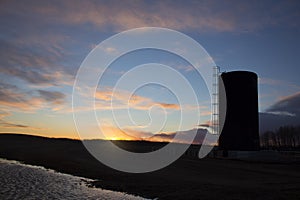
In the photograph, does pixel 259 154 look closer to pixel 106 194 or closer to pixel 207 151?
pixel 207 151

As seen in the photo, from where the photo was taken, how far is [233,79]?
49.0m

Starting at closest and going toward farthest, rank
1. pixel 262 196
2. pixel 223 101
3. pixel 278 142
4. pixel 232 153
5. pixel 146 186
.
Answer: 1. pixel 262 196
2. pixel 146 186
3. pixel 232 153
4. pixel 223 101
5. pixel 278 142

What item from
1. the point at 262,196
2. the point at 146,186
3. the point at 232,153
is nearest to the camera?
the point at 262,196

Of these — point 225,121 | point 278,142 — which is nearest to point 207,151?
point 225,121

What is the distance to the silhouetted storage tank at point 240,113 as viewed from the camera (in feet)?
154

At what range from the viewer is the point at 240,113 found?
4712 centimetres

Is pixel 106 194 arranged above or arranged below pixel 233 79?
below

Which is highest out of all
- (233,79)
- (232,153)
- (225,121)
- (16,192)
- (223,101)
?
(233,79)

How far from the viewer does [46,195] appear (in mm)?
20141

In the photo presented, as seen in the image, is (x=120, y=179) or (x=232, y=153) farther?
(x=232, y=153)

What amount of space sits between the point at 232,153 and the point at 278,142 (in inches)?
4639

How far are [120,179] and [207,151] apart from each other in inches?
1175

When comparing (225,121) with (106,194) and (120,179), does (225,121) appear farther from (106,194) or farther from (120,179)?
(106,194)

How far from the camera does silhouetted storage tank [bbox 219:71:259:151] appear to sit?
4691cm
